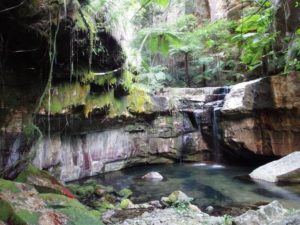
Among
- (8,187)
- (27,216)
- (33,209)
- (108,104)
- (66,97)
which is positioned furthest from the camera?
(108,104)

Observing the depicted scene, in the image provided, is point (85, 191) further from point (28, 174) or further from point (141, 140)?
point (141, 140)

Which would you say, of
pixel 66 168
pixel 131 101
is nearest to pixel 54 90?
pixel 66 168

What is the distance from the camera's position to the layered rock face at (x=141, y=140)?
866cm

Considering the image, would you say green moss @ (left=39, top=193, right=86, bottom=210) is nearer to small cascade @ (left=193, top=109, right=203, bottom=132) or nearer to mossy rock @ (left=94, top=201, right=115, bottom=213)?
mossy rock @ (left=94, top=201, right=115, bottom=213)

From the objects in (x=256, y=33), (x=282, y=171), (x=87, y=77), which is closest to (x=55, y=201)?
(x=87, y=77)

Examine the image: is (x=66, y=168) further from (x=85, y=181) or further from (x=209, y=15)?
(x=209, y=15)

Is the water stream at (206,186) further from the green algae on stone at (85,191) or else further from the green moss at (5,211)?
the green moss at (5,211)

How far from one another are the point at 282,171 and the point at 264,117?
2184 mm

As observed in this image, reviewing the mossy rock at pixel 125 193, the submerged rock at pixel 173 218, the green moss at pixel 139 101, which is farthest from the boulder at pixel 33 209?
the green moss at pixel 139 101

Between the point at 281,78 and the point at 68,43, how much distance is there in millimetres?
6711

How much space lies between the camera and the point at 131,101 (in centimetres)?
1006

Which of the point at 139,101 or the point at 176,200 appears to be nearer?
the point at 176,200

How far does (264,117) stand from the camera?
10.0 m

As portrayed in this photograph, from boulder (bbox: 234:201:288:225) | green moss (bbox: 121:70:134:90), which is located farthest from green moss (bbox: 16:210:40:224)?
green moss (bbox: 121:70:134:90)
